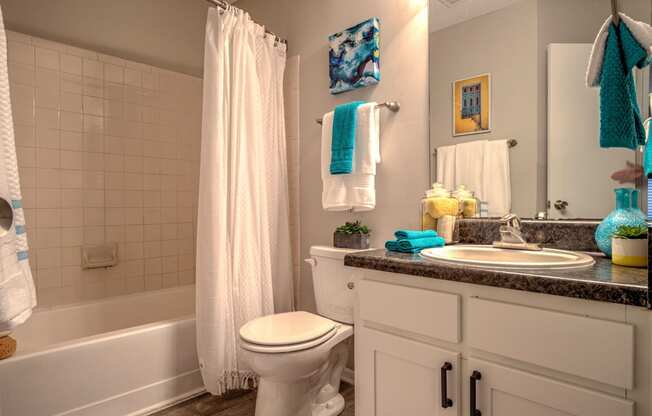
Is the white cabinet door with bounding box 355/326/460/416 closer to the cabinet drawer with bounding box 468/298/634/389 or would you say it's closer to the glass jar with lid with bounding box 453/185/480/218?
the cabinet drawer with bounding box 468/298/634/389

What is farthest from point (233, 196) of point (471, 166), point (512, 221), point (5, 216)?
point (512, 221)

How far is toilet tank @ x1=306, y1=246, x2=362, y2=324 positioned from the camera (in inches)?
68.7

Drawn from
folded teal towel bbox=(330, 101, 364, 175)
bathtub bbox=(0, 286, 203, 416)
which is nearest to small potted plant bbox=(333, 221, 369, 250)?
folded teal towel bbox=(330, 101, 364, 175)

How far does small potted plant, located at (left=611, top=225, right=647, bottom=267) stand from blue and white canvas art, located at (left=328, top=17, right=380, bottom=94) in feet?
4.25

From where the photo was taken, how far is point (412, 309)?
110 centimetres

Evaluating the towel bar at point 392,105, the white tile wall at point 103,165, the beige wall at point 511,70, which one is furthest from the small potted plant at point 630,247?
the white tile wall at point 103,165

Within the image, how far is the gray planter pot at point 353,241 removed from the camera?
73.7 inches

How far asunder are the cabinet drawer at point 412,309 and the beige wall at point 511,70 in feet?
2.16

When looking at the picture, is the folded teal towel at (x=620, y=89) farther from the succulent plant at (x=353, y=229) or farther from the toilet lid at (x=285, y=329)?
the toilet lid at (x=285, y=329)

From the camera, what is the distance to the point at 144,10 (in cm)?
250

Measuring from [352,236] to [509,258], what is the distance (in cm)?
79

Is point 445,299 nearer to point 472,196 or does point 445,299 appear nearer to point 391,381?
point 391,381

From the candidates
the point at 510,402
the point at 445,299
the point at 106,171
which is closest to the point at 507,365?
the point at 510,402

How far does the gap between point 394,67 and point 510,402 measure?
155 centimetres
